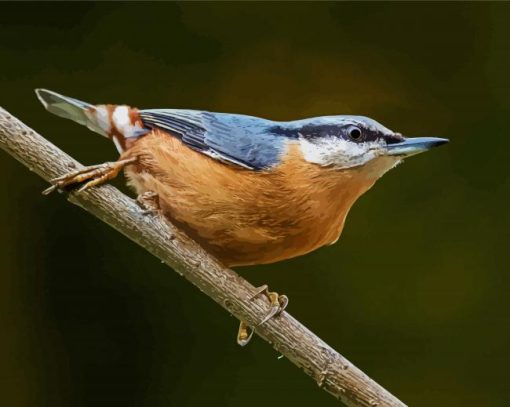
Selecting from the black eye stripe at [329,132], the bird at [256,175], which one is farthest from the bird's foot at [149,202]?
the black eye stripe at [329,132]

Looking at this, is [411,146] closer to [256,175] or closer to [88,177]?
Result: [256,175]

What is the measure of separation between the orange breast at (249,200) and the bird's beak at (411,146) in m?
0.06

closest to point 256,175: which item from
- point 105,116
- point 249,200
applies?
point 249,200

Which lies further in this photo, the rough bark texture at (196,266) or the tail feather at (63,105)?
the tail feather at (63,105)

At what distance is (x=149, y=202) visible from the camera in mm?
1201

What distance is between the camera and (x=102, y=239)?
1584 millimetres

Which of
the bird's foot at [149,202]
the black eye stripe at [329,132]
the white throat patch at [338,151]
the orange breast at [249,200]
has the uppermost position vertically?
the black eye stripe at [329,132]

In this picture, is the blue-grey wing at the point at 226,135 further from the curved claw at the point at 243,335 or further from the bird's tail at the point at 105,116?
the curved claw at the point at 243,335

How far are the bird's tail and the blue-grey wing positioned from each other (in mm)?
21

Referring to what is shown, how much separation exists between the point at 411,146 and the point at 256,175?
0.24m

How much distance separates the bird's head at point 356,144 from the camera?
1173 mm

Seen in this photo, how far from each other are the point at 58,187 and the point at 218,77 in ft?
Answer: 1.66

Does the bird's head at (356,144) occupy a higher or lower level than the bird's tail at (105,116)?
higher

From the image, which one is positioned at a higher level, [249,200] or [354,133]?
[354,133]
